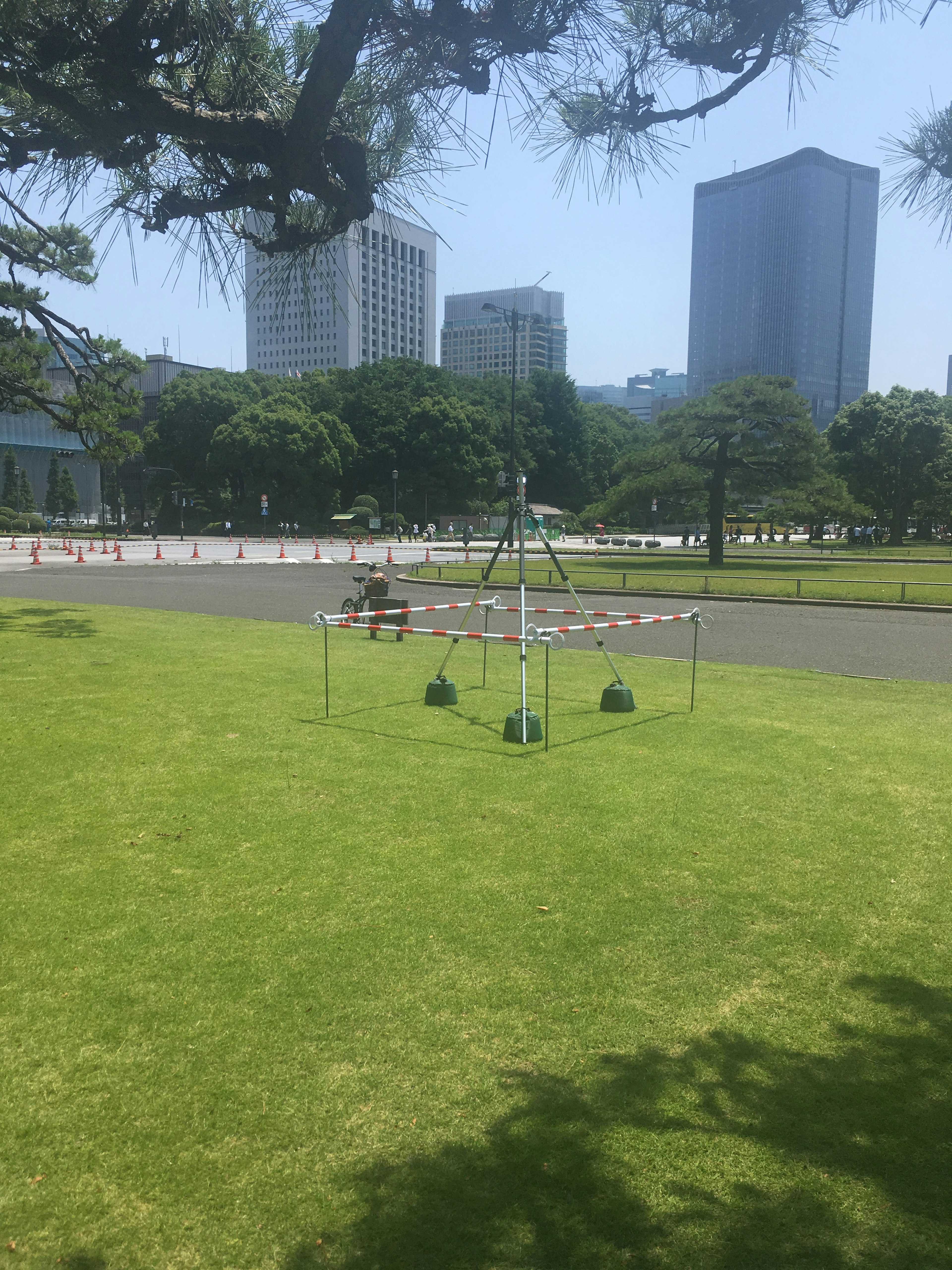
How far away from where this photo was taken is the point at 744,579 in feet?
82.2

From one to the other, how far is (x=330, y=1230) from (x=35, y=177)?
4.14 m

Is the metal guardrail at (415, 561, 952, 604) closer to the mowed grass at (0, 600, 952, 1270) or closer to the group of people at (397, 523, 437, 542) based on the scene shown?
the mowed grass at (0, 600, 952, 1270)

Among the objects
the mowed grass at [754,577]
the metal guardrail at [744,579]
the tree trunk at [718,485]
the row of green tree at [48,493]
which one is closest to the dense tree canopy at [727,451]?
the tree trunk at [718,485]

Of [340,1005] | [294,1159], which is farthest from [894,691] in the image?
[294,1159]

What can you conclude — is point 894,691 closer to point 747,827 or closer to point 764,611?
point 747,827

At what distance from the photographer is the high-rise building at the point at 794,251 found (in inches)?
171

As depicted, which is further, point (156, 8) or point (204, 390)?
point (204, 390)

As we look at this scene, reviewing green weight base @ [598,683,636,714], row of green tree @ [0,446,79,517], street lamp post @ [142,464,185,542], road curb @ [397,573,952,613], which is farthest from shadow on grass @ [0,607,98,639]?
row of green tree @ [0,446,79,517]

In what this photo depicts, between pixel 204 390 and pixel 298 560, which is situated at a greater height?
pixel 204 390

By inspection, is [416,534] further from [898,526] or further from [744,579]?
[744,579]

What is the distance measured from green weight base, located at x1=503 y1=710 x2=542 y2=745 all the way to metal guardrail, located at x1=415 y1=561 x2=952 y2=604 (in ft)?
41.8

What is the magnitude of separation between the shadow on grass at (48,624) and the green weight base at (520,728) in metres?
9.25

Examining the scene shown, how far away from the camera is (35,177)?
4062mm

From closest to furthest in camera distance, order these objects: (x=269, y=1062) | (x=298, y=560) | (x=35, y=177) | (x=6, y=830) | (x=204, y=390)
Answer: (x=269, y=1062)
(x=35, y=177)
(x=6, y=830)
(x=298, y=560)
(x=204, y=390)
